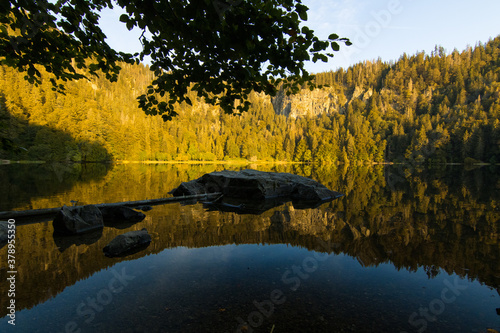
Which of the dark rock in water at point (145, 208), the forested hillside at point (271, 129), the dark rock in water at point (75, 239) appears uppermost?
the forested hillside at point (271, 129)

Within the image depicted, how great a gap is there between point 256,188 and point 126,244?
41.5 feet

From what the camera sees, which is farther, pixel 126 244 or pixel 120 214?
pixel 120 214

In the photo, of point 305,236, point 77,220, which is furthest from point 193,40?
point 77,220

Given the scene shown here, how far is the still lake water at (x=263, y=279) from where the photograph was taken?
445 centimetres

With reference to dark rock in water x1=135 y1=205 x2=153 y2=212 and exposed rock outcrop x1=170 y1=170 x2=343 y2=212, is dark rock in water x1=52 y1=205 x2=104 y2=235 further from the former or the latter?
exposed rock outcrop x1=170 y1=170 x2=343 y2=212

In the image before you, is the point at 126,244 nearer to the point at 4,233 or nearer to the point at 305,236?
the point at 4,233

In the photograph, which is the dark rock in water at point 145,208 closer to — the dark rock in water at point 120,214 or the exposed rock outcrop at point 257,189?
the dark rock in water at point 120,214

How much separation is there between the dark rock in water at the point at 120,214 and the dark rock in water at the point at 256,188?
6.67 meters

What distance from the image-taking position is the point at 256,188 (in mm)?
19422

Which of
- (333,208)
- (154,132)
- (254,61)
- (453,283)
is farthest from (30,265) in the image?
(154,132)

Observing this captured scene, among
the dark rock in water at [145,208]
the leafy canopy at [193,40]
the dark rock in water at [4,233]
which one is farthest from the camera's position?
the dark rock in water at [145,208]

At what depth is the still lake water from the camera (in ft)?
14.6

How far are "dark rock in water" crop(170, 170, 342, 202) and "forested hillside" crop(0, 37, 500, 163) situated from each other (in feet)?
159

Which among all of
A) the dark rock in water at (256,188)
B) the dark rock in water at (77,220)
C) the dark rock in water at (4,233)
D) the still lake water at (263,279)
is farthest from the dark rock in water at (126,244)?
the dark rock in water at (256,188)
